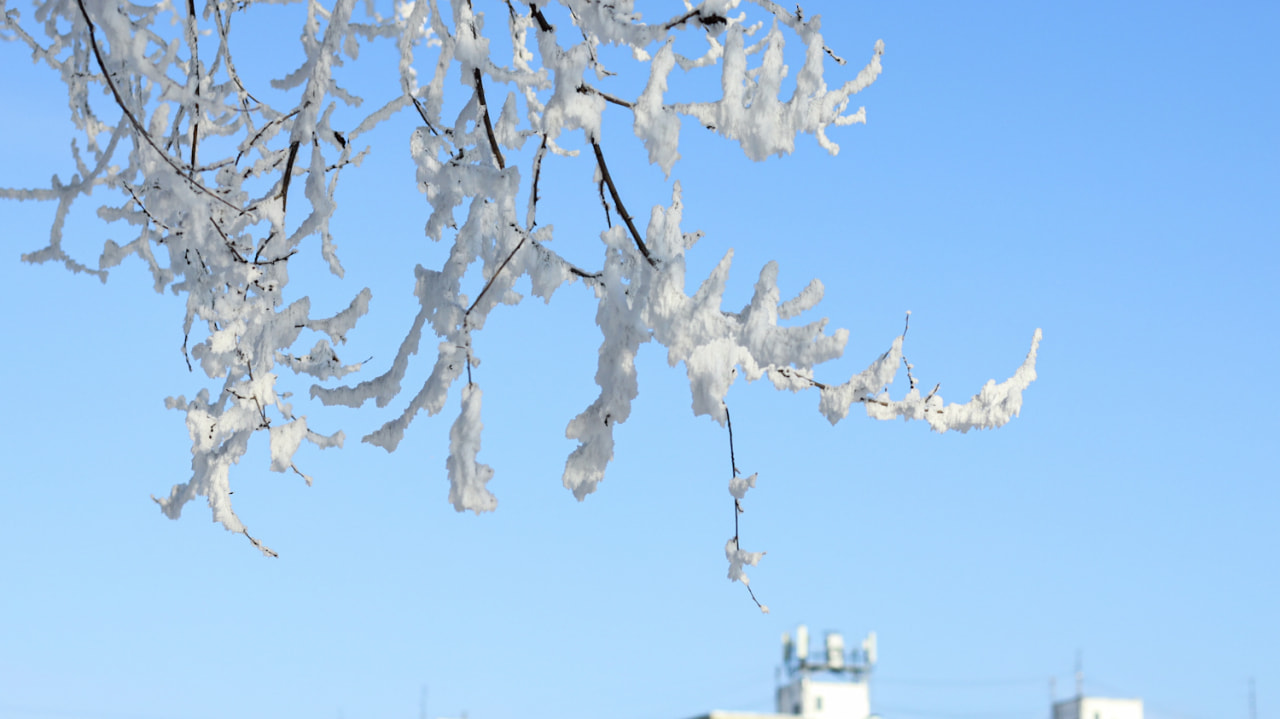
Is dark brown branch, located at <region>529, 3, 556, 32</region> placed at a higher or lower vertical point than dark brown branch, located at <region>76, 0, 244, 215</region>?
higher

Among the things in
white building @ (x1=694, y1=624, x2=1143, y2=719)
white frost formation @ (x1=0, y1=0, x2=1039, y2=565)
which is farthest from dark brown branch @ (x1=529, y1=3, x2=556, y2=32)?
white building @ (x1=694, y1=624, x2=1143, y2=719)

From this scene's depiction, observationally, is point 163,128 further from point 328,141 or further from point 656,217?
point 656,217

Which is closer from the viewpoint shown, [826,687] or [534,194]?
[534,194]

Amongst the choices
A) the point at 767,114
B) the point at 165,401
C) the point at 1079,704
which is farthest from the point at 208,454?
the point at 1079,704

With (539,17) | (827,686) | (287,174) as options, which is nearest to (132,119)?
(287,174)

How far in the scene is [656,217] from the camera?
2.35 m

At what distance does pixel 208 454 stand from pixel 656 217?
1.15 metres

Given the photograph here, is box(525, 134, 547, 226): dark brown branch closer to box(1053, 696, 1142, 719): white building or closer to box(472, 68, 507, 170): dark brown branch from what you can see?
box(472, 68, 507, 170): dark brown branch

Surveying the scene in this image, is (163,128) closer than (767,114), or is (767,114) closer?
(767,114)

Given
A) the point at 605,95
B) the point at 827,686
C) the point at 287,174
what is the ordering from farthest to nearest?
1. the point at 827,686
2. the point at 287,174
3. the point at 605,95

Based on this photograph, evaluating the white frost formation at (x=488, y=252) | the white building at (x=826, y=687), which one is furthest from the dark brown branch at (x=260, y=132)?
the white building at (x=826, y=687)

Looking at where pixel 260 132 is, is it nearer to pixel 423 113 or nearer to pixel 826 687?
pixel 423 113

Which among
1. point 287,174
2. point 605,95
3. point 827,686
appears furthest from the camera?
point 827,686

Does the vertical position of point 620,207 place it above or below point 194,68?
below
